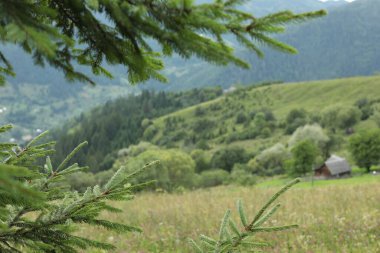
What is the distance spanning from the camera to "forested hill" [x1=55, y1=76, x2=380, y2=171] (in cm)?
12038

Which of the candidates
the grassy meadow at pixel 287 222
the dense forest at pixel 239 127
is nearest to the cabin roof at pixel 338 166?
the dense forest at pixel 239 127

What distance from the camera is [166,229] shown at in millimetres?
9320

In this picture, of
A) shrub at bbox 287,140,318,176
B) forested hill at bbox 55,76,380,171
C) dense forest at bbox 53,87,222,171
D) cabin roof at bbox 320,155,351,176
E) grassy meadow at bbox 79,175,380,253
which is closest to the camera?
grassy meadow at bbox 79,175,380,253

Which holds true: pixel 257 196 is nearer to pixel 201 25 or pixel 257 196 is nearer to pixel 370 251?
pixel 370 251

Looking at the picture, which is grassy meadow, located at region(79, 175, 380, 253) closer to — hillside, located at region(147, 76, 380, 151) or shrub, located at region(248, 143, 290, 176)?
shrub, located at region(248, 143, 290, 176)

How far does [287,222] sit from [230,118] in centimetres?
15095

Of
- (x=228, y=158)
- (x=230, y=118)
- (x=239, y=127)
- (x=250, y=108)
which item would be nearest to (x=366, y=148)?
(x=228, y=158)

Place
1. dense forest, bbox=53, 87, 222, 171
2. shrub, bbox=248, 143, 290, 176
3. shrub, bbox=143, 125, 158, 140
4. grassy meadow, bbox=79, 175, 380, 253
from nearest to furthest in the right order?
grassy meadow, bbox=79, 175, 380, 253, shrub, bbox=248, 143, 290, 176, dense forest, bbox=53, 87, 222, 171, shrub, bbox=143, 125, 158, 140

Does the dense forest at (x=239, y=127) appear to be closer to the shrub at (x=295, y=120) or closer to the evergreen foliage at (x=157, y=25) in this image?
the shrub at (x=295, y=120)

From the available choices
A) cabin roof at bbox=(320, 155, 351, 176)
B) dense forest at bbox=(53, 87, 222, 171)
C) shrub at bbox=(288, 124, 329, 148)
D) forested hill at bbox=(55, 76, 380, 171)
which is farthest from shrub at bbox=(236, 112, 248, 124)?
cabin roof at bbox=(320, 155, 351, 176)

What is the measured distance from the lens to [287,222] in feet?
29.9

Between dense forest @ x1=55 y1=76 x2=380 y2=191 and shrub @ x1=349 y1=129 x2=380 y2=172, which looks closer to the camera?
shrub @ x1=349 y1=129 x2=380 y2=172

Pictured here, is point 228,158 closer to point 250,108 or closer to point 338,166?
point 338,166

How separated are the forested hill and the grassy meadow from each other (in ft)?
324
